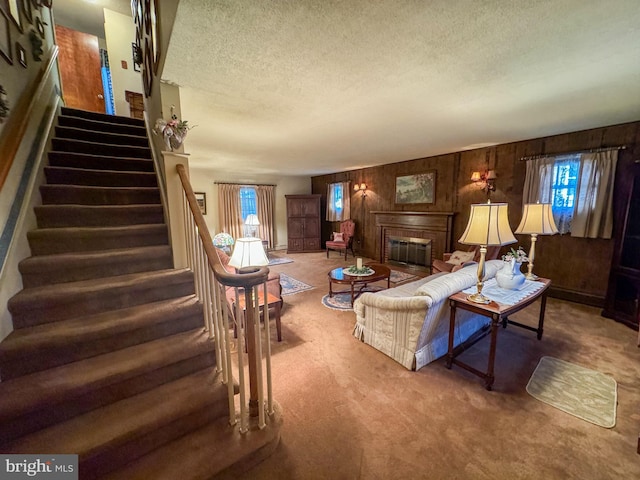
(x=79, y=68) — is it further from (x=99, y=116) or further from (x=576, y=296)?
(x=576, y=296)

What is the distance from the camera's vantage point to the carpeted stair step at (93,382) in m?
1.16

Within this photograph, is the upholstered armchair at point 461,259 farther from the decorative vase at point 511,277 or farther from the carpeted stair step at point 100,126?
the carpeted stair step at point 100,126

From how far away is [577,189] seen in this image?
3.43 metres

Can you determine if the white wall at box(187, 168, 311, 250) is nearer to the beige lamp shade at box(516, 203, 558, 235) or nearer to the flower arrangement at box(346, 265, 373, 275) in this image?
the flower arrangement at box(346, 265, 373, 275)

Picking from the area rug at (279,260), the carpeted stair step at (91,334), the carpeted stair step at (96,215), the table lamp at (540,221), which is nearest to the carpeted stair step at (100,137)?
the carpeted stair step at (96,215)

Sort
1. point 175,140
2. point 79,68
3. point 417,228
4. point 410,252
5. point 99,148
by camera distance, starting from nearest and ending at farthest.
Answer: point 175,140, point 99,148, point 79,68, point 417,228, point 410,252

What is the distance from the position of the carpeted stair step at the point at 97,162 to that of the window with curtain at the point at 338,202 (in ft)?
16.8

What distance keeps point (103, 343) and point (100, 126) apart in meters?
2.81

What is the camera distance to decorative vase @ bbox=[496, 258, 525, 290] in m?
2.37

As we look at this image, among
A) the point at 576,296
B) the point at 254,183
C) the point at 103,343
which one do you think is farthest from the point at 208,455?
the point at 254,183

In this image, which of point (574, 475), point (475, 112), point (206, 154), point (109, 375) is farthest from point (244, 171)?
point (574, 475)

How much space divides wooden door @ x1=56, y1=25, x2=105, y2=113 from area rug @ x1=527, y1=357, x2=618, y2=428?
7616 mm

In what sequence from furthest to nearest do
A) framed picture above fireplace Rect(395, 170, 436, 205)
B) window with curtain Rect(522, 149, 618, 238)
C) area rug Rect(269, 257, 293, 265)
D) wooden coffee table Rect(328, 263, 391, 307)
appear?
area rug Rect(269, 257, 293, 265)
framed picture above fireplace Rect(395, 170, 436, 205)
wooden coffee table Rect(328, 263, 391, 307)
window with curtain Rect(522, 149, 618, 238)
